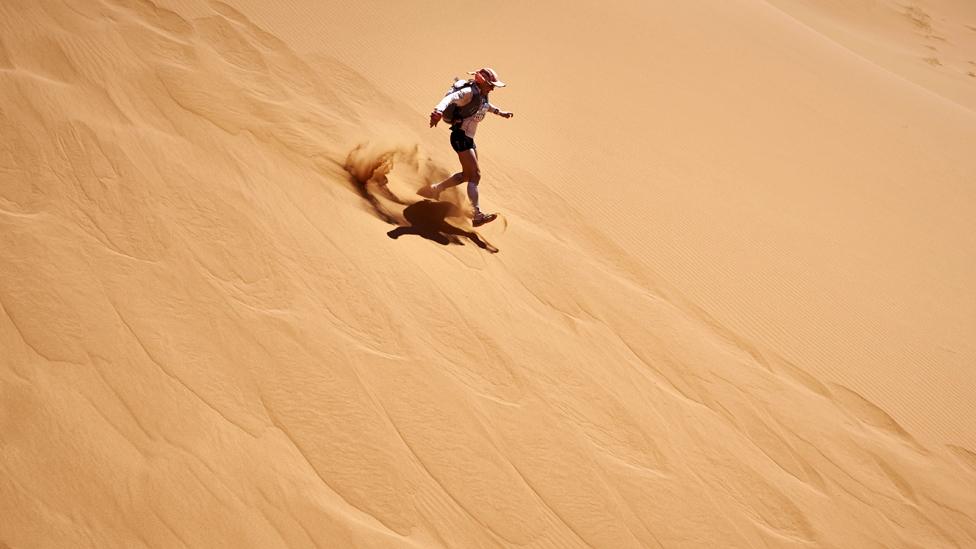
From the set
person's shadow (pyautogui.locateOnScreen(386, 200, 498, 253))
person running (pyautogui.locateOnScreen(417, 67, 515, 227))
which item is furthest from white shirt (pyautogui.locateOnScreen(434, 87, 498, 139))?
person's shadow (pyautogui.locateOnScreen(386, 200, 498, 253))

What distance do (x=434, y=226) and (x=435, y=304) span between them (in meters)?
0.80

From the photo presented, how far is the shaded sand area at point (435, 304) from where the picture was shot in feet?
9.55

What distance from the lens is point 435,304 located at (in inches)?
152

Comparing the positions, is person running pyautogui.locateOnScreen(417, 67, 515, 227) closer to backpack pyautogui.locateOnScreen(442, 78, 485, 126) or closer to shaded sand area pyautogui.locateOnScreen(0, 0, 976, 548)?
backpack pyautogui.locateOnScreen(442, 78, 485, 126)

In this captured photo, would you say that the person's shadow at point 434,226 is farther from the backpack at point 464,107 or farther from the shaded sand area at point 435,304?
the backpack at point 464,107

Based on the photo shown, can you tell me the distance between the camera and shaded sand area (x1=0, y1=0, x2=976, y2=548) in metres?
2.91

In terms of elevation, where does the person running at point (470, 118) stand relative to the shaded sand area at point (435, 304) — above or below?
above

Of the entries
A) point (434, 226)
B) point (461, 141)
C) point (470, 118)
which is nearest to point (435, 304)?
point (434, 226)

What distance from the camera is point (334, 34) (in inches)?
236

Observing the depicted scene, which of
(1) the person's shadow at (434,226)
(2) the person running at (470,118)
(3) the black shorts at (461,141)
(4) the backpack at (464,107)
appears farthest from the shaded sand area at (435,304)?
(4) the backpack at (464,107)

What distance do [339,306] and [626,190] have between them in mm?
2949

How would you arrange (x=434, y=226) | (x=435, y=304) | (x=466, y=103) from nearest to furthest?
(x=435, y=304) < (x=466, y=103) < (x=434, y=226)

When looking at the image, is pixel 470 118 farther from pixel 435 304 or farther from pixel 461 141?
pixel 435 304

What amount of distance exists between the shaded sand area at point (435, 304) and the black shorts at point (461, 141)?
529mm
